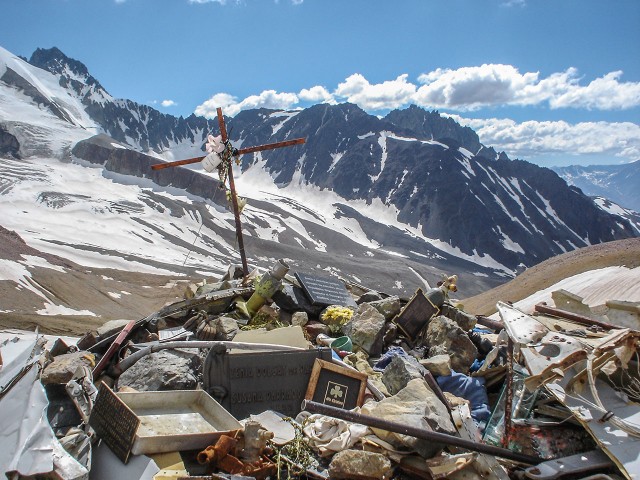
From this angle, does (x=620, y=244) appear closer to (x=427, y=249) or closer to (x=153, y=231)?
(x=153, y=231)

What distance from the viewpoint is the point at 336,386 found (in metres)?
6.51

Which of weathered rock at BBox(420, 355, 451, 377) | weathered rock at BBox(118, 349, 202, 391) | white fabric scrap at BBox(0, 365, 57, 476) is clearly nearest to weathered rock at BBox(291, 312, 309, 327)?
weathered rock at BBox(118, 349, 202, 391)

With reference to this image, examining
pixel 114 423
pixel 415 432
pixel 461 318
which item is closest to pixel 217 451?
pixel 114 423

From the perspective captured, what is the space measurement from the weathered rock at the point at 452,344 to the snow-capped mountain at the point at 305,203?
194 feet

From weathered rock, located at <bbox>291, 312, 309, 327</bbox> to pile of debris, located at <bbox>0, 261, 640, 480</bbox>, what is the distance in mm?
1311

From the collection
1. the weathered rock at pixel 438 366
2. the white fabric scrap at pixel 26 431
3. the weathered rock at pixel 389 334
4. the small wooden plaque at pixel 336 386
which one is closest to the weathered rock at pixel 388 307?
the weathered rock at pixel 389 334

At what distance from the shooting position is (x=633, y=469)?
4.00m

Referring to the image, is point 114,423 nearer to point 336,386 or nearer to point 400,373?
point 336,386

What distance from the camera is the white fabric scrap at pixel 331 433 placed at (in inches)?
199

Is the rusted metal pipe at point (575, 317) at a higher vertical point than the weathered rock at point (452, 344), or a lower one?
higher

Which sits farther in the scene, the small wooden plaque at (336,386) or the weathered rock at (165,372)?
the weathered rock at (165,372)

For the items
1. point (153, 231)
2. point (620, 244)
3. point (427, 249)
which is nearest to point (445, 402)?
point (620, 244)

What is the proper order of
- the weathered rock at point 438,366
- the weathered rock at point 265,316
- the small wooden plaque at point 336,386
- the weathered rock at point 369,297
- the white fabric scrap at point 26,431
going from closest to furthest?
1. the white fabric scrap at point 26,431
2. the small wooden plaque at point 336,386
3. the weathered rock at point 438,366
4. the weathered rock at point 265,316
5. the weathered rock at point 369,297

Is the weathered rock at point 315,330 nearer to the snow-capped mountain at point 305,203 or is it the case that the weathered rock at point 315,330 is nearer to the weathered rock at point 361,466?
the weathered rock at point 361,466
